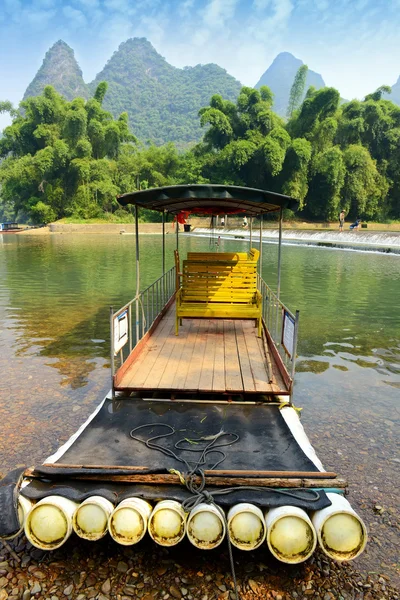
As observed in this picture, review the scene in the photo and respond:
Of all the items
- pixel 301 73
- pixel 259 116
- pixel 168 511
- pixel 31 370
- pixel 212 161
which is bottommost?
pixel 31 370

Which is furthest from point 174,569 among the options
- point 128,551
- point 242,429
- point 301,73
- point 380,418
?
point 301,73

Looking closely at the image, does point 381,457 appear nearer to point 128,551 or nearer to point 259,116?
point 128,551

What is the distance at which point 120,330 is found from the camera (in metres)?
5.01

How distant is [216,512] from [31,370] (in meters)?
5.08

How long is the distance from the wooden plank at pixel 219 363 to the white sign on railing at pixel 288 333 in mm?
846

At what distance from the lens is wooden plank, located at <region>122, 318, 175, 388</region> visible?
5081 mm

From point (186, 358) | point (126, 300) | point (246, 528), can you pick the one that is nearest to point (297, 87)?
point (126, 300)

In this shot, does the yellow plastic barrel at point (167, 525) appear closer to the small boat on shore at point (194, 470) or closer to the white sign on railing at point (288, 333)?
the small boat on shore at point (194, 470)

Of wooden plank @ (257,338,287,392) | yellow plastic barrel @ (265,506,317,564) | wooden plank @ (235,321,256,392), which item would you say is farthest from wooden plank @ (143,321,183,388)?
yellow plastic barrel @ (265,506,317,564)

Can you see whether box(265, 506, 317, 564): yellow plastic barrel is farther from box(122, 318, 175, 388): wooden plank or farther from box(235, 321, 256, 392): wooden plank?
box(122, 318, 175, 388): wooden plank

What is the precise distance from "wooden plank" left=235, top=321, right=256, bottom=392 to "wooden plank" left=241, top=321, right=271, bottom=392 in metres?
0.04

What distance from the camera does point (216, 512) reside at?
3016 millimetres

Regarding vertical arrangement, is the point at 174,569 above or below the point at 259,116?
below

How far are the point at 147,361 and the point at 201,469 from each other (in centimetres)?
255
